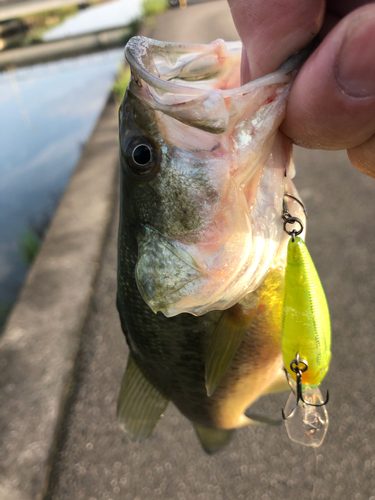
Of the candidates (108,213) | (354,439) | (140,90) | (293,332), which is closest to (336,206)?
(354,439)

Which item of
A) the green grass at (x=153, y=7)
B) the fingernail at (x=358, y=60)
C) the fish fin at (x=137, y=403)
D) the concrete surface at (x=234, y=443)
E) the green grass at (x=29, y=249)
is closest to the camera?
the fingernail at (x=358, y=60)

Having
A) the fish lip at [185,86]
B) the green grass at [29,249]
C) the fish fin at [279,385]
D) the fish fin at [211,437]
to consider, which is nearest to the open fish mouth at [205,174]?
the fish lip at [185,86]

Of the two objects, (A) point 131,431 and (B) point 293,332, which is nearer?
(B) point 293,332

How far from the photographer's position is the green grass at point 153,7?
15.7 meters

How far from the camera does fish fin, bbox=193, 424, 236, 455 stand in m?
1.71

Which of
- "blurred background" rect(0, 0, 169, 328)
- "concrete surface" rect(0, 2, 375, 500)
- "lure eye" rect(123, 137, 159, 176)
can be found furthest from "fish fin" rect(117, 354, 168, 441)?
"blurred background" rect(0, 0, 169, 328)

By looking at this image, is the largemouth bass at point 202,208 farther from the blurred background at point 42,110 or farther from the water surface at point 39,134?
the water surface at point 39,134

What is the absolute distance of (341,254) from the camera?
325 cm

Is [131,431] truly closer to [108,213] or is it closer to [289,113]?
[289,113]

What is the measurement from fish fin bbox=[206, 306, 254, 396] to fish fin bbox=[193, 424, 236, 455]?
635mm

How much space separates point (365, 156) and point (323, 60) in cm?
32

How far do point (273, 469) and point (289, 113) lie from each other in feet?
6.91

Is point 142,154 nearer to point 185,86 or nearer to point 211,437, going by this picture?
point 185,86

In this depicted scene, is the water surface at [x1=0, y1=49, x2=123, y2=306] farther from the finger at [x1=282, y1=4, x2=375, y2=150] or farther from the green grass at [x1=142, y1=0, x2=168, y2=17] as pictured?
the finger at [x1=282, y1=4, x2=375, y2=150]
